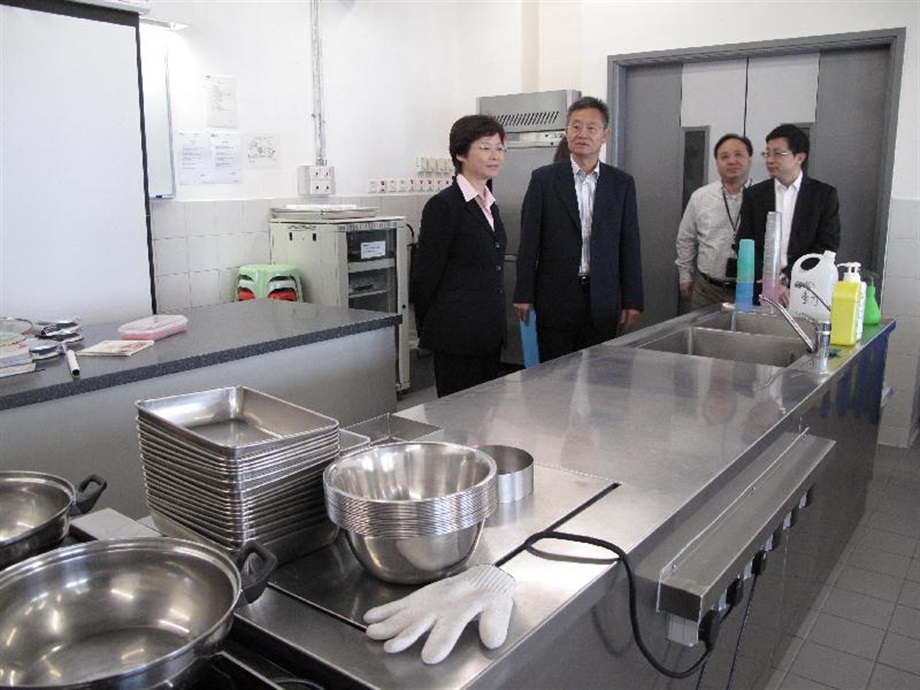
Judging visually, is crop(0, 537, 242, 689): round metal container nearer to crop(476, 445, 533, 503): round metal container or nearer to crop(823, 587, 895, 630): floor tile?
crop(476, 445, 533, 503): round metal container

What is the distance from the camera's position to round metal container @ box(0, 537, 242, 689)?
0.83m

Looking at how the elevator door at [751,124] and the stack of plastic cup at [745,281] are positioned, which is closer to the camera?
the stack of plastic cup at [745,281]

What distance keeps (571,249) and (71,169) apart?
205 centimetres

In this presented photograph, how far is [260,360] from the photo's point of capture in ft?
8.25

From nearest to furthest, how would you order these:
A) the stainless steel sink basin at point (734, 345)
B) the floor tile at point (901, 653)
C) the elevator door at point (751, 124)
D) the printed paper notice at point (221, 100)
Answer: the floor tile at point (901, 653)
the stainless steel sink basin at point (734, 345)
the printed paper notice at point (221, 100)
the elevator door at point (751, 124)

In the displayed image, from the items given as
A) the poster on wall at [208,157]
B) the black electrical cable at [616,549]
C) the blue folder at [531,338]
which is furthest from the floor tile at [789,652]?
the poster on wall at [208,157]

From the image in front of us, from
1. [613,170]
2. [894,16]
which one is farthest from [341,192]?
[894,16]

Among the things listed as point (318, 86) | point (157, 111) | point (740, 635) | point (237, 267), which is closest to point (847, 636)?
point (740, 635)

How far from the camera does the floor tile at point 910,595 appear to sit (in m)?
2.59

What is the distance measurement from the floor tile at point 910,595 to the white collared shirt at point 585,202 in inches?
60.6

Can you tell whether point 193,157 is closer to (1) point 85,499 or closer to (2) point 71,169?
(2) point 71,169

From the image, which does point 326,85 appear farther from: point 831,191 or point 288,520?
point 288,520

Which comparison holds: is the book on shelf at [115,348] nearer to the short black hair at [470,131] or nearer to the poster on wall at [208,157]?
the short black hair at [470,131]

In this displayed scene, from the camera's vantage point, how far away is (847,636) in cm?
239
